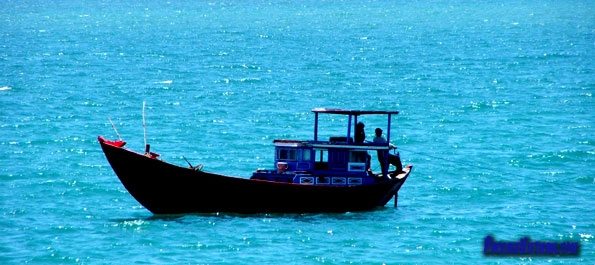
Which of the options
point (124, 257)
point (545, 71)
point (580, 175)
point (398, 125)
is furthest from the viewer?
point (545, 71)

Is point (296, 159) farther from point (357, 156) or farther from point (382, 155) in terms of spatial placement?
point (382, 155)

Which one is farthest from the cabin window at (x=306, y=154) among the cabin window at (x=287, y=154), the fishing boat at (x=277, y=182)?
the cabin window at (x=287, y=154)

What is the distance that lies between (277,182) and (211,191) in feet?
7.65

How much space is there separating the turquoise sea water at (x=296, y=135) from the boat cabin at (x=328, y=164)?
137 centimetres

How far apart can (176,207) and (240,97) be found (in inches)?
1533

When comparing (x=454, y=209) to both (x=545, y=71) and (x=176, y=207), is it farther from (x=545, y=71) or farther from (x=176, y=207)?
(x=545, y=71)

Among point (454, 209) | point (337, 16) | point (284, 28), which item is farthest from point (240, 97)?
point (337, 16)

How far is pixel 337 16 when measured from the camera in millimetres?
196125

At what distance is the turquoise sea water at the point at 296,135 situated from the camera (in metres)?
37.2

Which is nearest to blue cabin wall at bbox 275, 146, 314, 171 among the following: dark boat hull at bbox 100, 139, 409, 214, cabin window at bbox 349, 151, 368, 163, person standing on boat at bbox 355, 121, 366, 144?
dark boat hull at bbox 100, 139, 409, 214

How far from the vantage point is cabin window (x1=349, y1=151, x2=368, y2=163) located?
39.5 meters

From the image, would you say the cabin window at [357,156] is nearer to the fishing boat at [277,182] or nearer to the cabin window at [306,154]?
the fishing boat at [277,182]

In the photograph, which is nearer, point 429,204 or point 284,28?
point 429,204

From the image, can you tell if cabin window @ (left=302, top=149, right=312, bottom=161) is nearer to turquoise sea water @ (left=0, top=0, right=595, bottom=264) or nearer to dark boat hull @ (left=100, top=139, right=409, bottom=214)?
dark boat hull @ (left=100, top=139, right=409, bottom=214)
